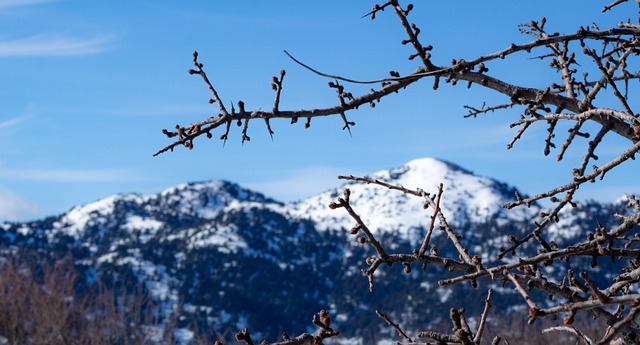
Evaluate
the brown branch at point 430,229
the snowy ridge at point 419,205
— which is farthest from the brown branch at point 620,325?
the snowy ridge at point 419,205

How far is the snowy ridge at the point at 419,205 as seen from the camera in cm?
17162

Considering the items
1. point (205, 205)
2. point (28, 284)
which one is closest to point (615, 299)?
point (28, 284)

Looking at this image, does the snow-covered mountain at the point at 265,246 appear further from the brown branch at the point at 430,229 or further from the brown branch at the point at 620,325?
the brown branch at the point at 620,325

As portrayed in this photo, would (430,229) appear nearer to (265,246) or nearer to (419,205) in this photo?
(265,246)

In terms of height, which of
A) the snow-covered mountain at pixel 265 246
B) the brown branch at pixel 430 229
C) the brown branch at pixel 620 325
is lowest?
the snow-covered mountain at pixel 265 246

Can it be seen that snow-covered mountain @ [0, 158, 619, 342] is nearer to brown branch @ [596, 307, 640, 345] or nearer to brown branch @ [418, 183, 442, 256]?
brown branch @ [418, 183, 442, 256]

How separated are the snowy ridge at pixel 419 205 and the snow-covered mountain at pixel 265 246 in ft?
1.38

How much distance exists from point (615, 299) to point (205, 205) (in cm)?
18026

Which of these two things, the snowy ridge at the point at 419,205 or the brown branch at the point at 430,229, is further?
the snowy ridge at the point at 419,205

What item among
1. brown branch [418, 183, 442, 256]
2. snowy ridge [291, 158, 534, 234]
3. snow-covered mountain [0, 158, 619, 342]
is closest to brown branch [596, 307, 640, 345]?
brown branch [418, 183, 442, 256]

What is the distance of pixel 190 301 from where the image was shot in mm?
122875

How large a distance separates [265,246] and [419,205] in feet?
156

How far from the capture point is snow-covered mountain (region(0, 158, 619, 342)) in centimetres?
12369

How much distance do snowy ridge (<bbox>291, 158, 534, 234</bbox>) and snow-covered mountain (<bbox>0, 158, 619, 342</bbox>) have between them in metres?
0.42
